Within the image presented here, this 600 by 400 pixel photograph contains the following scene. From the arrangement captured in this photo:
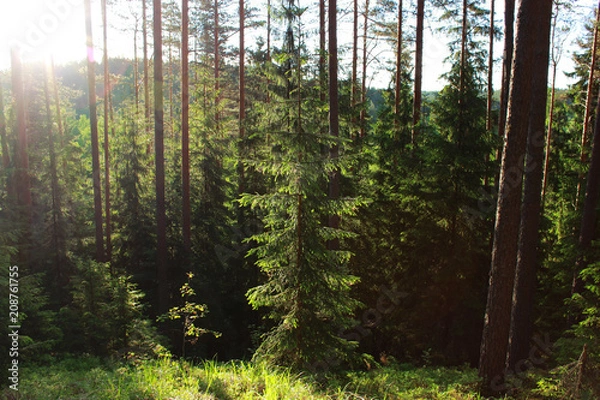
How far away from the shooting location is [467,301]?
40.4 feet

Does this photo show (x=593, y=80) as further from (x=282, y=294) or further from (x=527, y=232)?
(x=282, y=294)

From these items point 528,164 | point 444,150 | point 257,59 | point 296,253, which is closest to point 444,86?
point 444,150

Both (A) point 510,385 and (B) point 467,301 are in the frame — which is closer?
(A) point 510,385

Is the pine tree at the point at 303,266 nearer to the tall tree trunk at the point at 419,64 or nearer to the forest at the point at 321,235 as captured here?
the forest at the point at 321,235

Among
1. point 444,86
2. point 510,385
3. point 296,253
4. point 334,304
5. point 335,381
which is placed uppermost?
point 444,86

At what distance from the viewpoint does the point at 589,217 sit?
10.4 meters

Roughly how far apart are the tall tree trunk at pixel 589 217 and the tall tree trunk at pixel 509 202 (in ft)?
Result: 13.2

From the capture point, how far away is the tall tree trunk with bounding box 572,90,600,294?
407 inches

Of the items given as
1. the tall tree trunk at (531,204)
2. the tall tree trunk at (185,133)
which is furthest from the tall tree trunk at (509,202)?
the tall tree trunk at (185,133)

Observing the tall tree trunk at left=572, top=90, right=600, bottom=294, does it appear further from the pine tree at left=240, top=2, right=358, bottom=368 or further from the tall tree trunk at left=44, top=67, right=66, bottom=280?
the tall tree trunk at left=44, top=67, right=66, bottom=280

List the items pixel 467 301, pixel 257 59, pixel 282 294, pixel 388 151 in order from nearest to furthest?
pixel 282 294 < pixel 467 301 < pixel 388 151 < pixel 257 59

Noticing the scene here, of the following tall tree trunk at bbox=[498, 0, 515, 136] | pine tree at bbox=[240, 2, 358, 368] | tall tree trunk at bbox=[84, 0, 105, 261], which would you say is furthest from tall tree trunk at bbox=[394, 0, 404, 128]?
tall tree trunk at bbox=[84, 0, 105, 261]

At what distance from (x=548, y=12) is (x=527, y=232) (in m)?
4.84

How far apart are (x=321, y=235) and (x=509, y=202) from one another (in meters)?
3.53
